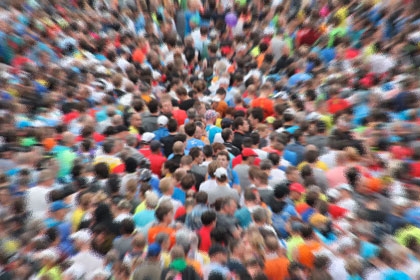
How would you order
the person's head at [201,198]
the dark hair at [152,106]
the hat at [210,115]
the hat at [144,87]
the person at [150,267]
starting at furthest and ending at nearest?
the hat at [144,87]
the hat at [210,115]
the dark hair at [152,106]
the person's head at [201,198]
the person at [150,267]

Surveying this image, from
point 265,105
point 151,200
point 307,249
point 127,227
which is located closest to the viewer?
point 307,249

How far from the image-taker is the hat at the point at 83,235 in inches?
95.1

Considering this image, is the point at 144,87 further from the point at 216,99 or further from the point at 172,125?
the point at 172,125

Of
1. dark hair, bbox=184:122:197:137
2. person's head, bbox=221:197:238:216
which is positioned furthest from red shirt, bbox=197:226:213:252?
dark hair, bbox=184:122:197:137

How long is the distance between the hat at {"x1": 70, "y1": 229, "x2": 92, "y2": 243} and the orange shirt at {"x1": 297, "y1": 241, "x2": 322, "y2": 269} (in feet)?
4.89

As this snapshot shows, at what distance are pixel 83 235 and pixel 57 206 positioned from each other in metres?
0.39

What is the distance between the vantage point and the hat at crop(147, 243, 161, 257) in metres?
2.27

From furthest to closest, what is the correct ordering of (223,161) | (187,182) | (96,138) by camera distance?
(96,138) < (223,161) < (187,182)

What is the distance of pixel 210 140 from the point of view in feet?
12.4

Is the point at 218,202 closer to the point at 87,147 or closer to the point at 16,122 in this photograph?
the point at 87,147

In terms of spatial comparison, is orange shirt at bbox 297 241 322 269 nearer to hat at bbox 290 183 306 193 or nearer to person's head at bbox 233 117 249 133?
hat at bbox 290 183 306 193

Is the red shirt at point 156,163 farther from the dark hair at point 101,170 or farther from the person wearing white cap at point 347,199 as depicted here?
the person wearing white cap at point 347,199

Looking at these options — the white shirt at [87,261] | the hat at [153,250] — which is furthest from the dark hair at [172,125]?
the white shirt at [87,261]

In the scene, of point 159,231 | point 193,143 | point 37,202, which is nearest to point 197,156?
point 193,143
